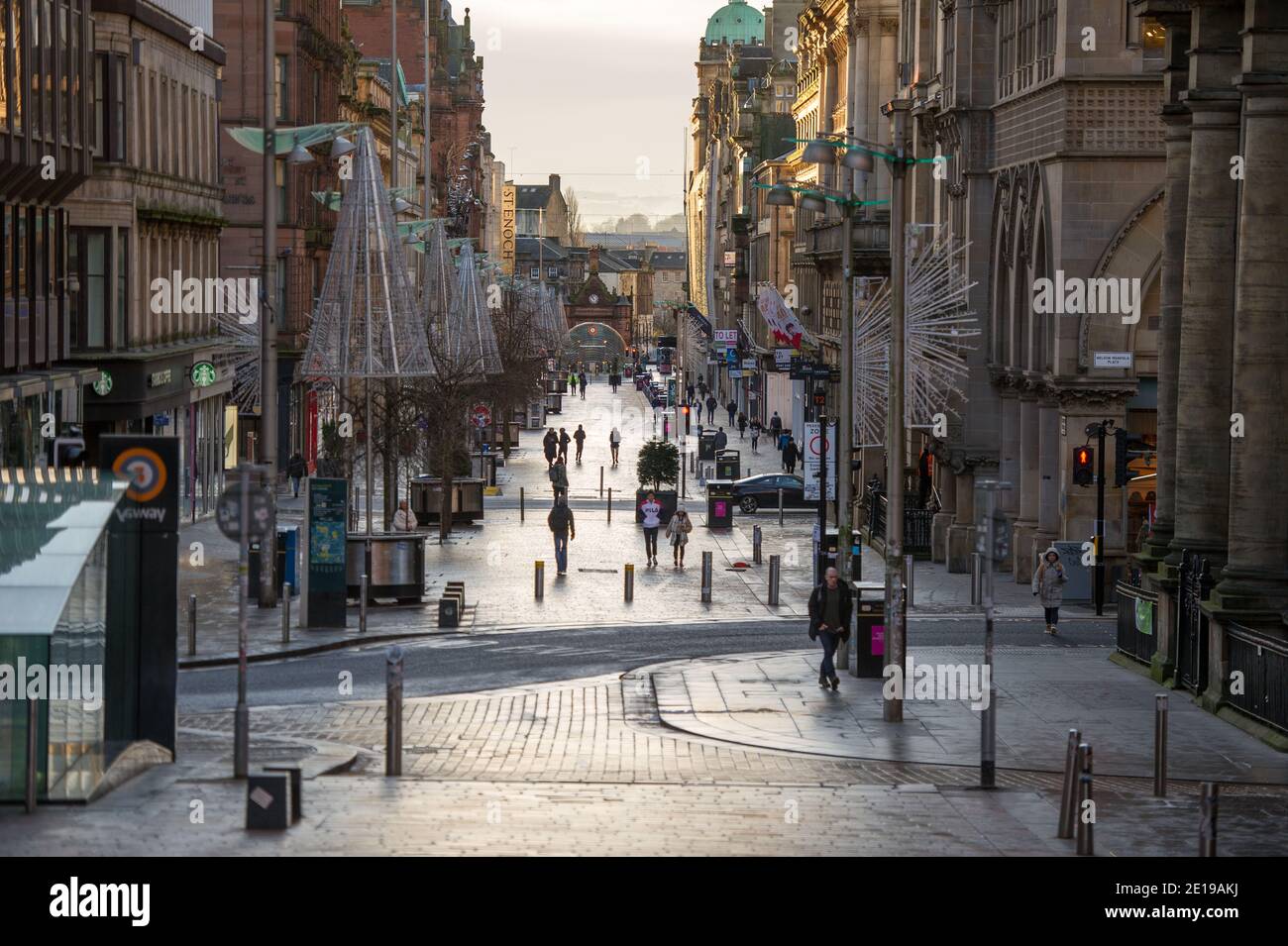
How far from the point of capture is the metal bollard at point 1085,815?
55.9 ft

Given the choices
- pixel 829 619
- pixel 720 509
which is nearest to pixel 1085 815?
pixel 829 619

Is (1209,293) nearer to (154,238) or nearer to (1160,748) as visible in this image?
(1160,748)

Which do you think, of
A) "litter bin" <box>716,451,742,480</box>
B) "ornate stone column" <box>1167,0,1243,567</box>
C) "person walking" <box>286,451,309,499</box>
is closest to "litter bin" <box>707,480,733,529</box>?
"litter bin" <box>716,451,742,480</box>

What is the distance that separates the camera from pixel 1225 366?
28.9 metres

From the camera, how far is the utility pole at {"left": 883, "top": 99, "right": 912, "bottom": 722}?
2570 centimetres

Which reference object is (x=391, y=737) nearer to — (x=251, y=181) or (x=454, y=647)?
(x=454, y=647)

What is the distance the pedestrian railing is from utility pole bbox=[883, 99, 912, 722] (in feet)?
17.5

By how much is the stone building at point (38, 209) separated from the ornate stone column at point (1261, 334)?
70.4 ft

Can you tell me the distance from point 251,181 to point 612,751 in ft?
178

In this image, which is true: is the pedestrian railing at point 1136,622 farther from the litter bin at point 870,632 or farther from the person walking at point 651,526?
the person walking at point 651,526

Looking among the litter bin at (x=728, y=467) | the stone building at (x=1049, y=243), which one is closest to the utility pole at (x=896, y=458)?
the stone building at (x=1049, y=243)

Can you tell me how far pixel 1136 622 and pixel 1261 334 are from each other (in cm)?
623

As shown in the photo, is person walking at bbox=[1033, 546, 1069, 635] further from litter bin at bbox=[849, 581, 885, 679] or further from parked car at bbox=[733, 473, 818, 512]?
parked car at bbox=[733, 473, 818, 512]
